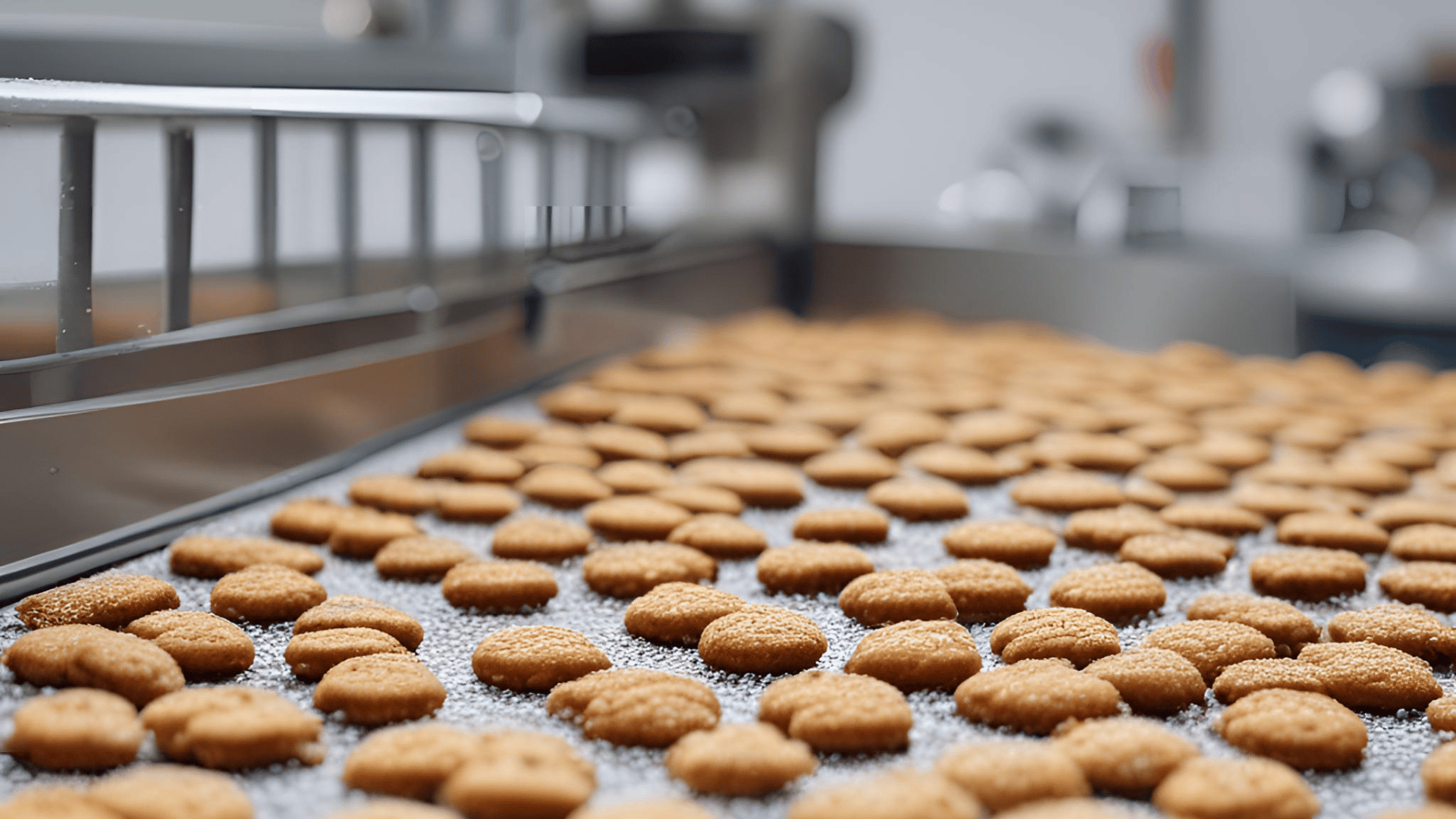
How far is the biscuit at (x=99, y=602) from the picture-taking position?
0.69 metres

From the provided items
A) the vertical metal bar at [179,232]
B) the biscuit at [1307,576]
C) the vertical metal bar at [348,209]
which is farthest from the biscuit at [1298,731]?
the vertical metal bar at [348,209]

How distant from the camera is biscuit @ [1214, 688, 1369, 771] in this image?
0.58m

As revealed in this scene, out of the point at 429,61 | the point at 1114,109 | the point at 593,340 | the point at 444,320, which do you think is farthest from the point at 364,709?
the point at 1114,109

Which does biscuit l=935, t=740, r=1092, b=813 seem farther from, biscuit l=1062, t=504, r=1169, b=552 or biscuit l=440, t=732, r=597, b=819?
biscuit l=1062, t=504, r=1169, b=552

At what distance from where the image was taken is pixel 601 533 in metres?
0.96

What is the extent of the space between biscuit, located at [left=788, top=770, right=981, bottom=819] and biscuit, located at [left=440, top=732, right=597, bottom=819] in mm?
94

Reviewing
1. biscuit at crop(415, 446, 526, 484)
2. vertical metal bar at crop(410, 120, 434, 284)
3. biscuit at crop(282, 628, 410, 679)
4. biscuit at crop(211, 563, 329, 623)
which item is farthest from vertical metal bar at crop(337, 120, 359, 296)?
biscuit at crop(282, 628, 410, 679)

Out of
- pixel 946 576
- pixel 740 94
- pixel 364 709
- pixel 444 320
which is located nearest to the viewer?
pixel 364 709

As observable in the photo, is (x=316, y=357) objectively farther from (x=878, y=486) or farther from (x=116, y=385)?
(x=878, y=486)

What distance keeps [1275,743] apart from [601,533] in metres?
0.53

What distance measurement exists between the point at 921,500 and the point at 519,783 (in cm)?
59

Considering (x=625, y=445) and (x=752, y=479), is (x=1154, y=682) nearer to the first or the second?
(x=752, y=479)

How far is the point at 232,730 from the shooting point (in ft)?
1.79

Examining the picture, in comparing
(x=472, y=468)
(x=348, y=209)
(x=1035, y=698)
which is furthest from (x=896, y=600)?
(x=348, y=209)
